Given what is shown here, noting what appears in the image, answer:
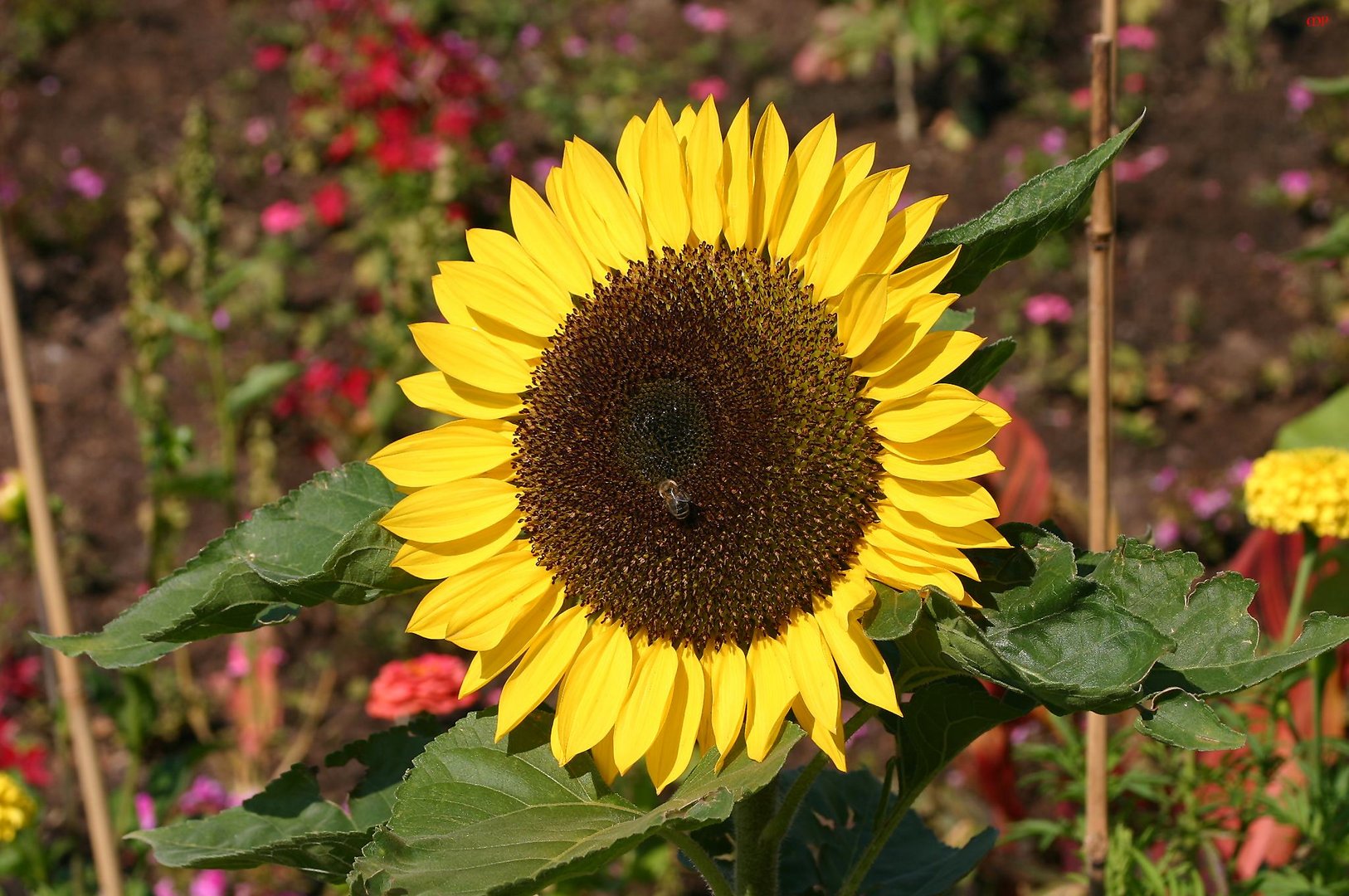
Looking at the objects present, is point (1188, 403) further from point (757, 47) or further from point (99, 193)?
point (99, 193)

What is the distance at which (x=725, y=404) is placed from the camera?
1.17 meters

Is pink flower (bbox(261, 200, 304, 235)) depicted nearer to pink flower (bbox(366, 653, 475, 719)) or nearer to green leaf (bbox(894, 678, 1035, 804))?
pink flower (bbox(366, 653, 475, 719))

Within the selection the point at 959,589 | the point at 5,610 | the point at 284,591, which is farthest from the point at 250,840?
the point at 5,610

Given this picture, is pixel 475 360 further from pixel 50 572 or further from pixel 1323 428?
pixel 1323 428

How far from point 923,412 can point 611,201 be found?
355mm

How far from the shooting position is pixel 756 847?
1244 millimetres

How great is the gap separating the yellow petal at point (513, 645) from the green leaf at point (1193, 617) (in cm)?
47

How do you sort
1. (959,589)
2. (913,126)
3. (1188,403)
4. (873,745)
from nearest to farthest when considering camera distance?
(959,589) → (873,745) → (1188,403) → (913,126)

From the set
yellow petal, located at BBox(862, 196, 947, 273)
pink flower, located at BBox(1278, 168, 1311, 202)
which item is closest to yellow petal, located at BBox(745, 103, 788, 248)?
yellow petal, located at BBox(862, 196, 947, 273)

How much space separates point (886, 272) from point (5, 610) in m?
3.26

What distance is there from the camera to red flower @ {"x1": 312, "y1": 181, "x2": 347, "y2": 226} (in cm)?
482

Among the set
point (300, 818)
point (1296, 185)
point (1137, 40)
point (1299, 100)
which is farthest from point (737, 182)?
point (1137, 40)

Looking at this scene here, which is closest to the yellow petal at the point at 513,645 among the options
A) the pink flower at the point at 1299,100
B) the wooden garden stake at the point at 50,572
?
the wooden garden stake at the point at 50,572

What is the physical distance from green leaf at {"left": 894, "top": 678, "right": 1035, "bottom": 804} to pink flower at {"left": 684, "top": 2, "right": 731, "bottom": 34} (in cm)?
480
